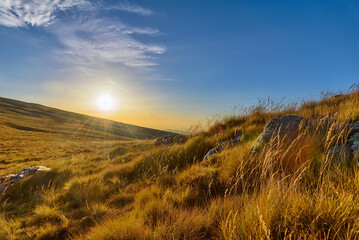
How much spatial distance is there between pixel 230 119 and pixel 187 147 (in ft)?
12.0

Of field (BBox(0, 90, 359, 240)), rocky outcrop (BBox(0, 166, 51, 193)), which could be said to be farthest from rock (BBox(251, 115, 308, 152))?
rocky outcrop (BBox(0, 166, 51, 193))

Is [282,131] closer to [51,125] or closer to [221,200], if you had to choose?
[221,200]

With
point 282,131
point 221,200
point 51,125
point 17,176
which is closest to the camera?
point 221,200

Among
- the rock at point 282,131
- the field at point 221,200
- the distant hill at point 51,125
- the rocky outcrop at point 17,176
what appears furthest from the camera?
the distant hill at point 51,125

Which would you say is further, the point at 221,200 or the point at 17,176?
the point at 17,176

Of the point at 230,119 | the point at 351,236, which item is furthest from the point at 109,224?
the point at 230,119

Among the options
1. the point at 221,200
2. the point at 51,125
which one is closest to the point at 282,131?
the point at 221,200

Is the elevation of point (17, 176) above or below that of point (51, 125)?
above

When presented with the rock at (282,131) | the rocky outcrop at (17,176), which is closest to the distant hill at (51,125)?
the rocky outcrop at (17,176)

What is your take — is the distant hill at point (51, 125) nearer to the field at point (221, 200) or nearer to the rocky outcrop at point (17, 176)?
the rocky outcrop at point (17, 176)

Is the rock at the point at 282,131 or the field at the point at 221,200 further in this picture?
the rock at the point at 282,131

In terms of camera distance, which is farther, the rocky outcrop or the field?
the rocky outcrop

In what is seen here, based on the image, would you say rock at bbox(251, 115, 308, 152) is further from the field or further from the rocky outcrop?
the rocky outcrop

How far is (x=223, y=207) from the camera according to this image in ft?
7.13
